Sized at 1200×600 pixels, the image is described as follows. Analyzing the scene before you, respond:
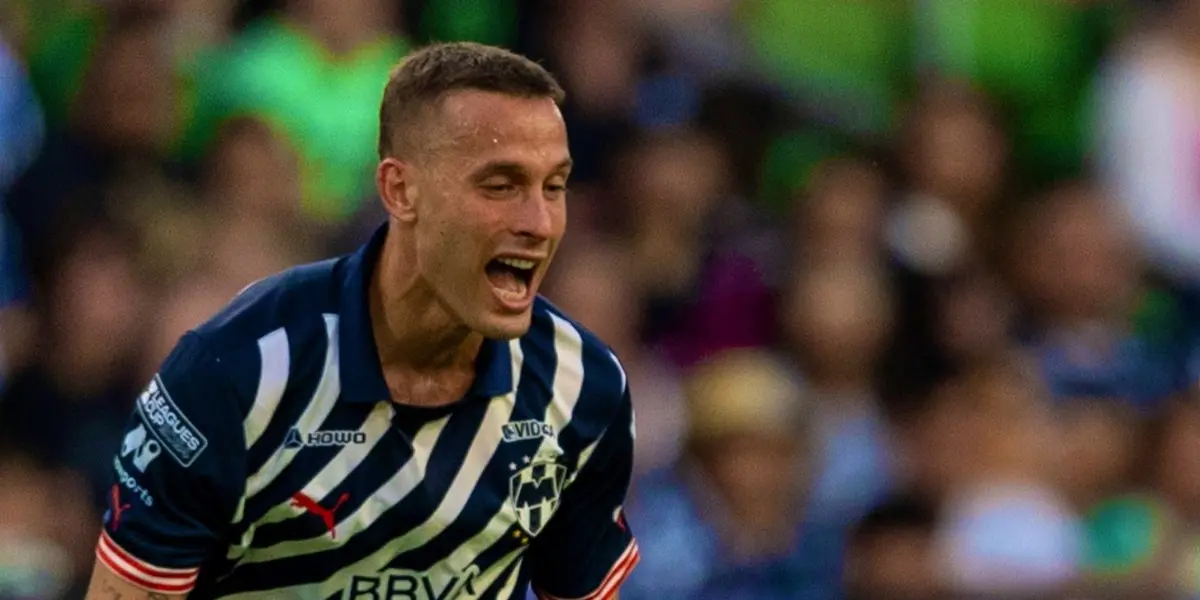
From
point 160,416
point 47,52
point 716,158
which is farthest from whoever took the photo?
point 716,158

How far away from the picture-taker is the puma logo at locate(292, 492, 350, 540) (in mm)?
4035

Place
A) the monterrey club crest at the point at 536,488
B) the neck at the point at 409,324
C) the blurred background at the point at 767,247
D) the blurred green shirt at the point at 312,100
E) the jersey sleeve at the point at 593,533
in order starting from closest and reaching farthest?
the neck at the point at 409,324, the monterrey club crest at the point at 536,488, the jersey sleeve at the point at 593,533, the blurred background at the point at 767,247, the blurred green shirt at the point at 312,100

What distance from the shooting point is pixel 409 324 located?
163 inches

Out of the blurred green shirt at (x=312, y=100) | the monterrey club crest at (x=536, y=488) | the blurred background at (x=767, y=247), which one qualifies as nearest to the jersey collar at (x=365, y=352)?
the monterrey club crest at (x=536, y=488)

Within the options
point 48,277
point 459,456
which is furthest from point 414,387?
point 48,277

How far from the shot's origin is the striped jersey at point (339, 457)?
155 inches

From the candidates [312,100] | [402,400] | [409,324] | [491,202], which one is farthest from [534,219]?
[312,100]

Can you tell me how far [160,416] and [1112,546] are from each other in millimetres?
4598

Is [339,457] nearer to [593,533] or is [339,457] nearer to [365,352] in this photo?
[365,352]

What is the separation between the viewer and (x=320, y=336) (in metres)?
4.07

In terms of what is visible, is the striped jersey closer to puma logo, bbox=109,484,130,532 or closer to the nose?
puma logo, bbox=109,484,130,532

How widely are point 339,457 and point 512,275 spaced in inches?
18.2

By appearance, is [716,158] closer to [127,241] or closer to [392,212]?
[127,241]

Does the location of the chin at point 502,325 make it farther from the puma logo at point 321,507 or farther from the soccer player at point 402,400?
the puma logo at point 321,507
